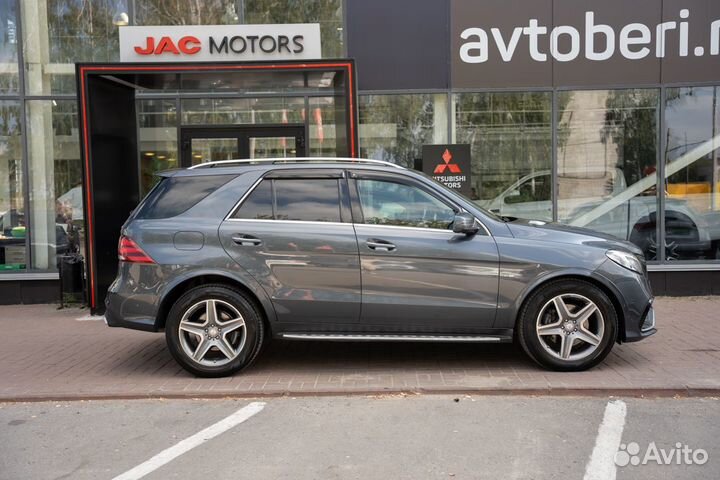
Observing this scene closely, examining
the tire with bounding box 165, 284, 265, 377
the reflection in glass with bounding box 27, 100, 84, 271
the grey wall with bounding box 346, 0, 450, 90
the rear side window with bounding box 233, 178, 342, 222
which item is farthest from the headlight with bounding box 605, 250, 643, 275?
the reflection in glass with bounding box 27, 100, 84, 271

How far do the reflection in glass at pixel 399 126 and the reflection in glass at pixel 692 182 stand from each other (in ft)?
11.3

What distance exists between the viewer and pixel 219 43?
917 cm

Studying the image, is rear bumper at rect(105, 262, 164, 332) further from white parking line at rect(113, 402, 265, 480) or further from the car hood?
the car hood

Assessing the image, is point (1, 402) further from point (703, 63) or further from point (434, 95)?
point (703, 63)

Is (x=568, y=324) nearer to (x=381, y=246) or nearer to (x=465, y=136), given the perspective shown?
(x=381, y=246)

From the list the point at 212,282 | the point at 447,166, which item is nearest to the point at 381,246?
the point at 212,282

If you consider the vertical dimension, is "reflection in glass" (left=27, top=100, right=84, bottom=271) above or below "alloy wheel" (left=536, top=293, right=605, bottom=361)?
above

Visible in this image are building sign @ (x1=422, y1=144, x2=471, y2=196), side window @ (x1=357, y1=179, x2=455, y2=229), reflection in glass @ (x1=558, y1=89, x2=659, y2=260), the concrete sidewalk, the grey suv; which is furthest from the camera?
reflection in glass @ (x1=558, y1=89, x2=659, y2=260)

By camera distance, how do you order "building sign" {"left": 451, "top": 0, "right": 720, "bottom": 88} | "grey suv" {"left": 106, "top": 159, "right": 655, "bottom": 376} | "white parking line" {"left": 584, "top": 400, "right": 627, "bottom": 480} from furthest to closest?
"building sign" {"left": 451, "top": 0, "right": 720, "bottom": 88} < "grey suv" {"left": 106, "top": 159, "right": 655, "bottom": 376} < "white parking line" {"left": 584, "top": 400, "right": 627, "bottom": 480}

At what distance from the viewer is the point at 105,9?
32.3 ft

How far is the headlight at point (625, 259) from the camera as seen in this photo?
18.3ft

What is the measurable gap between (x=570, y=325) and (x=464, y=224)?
4.13 ft

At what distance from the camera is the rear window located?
5.78 m

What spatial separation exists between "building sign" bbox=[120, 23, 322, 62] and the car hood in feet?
15.2
